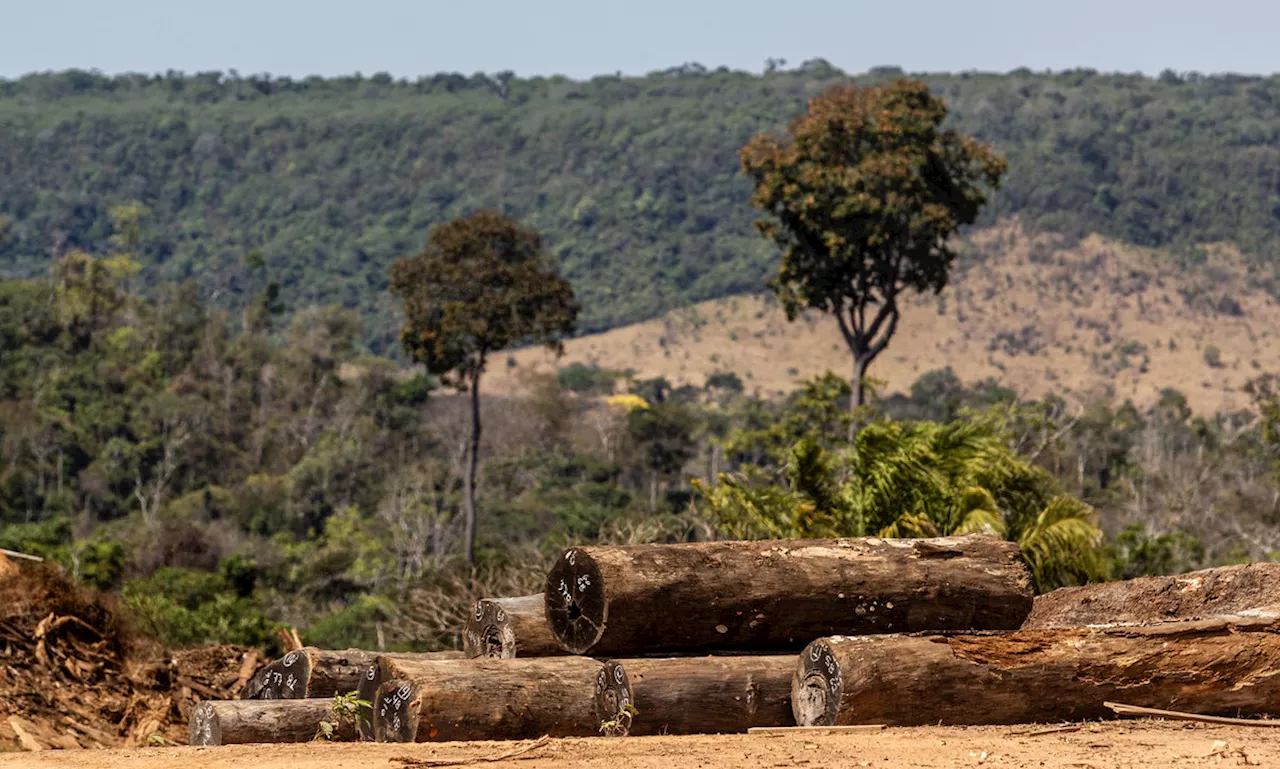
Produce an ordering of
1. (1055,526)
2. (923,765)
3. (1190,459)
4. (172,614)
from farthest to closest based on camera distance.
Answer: (1190,459) < (172,614) < (1055,526) < (923,765)

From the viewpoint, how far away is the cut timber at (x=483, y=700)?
8.64 meters

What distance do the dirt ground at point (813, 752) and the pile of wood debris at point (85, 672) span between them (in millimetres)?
3160

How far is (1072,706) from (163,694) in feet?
23.2

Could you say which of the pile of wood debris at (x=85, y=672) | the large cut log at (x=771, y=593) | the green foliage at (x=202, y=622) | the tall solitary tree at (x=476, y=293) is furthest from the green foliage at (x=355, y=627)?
the large cut log at (x=771, y=593)

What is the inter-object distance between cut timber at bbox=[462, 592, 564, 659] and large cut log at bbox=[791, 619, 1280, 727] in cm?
162

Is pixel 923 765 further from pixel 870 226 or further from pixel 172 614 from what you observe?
pixel 870 226

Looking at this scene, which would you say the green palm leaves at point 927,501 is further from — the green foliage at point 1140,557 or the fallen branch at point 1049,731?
the fallen branch at point 1049,731

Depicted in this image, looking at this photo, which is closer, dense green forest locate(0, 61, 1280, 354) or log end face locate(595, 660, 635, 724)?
log end face locate(595, 660, 635, 724)

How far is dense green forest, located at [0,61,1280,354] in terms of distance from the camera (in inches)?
5413

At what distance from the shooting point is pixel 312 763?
7918mm

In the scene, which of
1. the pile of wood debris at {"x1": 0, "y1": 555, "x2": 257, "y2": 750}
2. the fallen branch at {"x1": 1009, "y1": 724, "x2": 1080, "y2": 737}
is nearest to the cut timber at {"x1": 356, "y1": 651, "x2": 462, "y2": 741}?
the pile of wood debris at {"x1": 0, "y1": 555, "x2": 257, "y2": 750}

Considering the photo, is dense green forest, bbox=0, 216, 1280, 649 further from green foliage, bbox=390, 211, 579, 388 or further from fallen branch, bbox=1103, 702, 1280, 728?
fallen branch, bbox=1103, 702, 1280, 728

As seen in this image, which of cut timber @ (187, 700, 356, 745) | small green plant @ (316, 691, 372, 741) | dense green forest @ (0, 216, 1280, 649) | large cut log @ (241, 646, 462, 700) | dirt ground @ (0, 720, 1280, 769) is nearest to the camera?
dirt ground @ (0, 720, 1280, 769)

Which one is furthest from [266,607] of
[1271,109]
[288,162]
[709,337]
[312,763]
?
Answer: [1271,109]
